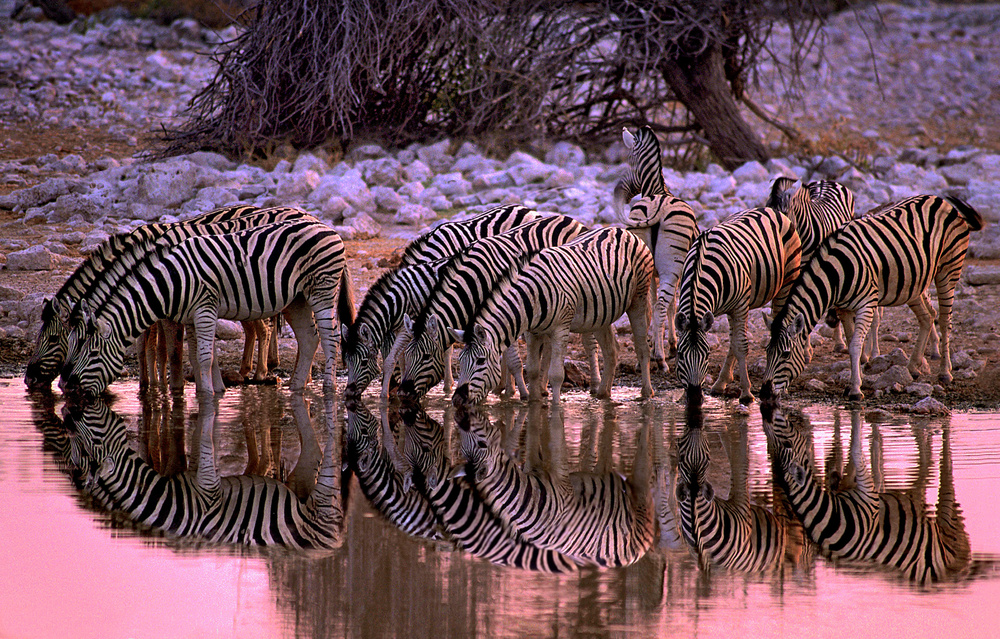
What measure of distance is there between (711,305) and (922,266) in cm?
206

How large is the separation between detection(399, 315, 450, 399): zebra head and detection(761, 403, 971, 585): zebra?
9.25 feet

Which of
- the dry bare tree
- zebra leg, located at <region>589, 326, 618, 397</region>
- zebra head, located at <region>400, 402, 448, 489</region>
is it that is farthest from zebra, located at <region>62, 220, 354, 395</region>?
the dry bare tree

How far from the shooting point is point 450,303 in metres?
8.80

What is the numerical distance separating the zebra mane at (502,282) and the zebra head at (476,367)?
74mm

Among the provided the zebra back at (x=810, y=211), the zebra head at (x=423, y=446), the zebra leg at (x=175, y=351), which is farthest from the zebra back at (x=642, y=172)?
the zebra leg at (x=175, y=351)

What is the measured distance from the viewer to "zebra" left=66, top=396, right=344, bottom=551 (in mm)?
5340

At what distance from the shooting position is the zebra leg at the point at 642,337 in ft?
30.0

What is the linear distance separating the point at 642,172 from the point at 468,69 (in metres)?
7.78

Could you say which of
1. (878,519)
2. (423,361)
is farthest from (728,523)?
(423,361)

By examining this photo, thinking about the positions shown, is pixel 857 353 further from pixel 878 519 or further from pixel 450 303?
pixel 878 519

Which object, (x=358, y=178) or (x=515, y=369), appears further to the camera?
(x=358, y=178)

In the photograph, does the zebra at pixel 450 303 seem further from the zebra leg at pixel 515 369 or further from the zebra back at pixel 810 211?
the zebra back at pixel 810 211

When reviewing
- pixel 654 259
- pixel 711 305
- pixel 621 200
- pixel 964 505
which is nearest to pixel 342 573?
pixel 964 505

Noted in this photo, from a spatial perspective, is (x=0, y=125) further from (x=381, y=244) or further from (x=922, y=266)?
(x=922, y=266)
